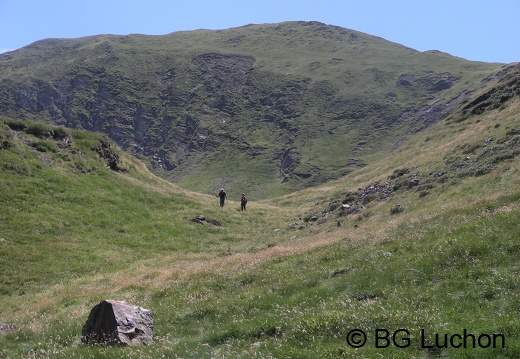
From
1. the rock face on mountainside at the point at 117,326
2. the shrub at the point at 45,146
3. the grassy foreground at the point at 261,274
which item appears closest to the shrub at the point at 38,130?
the shrub at the point at 45,146

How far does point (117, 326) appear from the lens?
1150 cm

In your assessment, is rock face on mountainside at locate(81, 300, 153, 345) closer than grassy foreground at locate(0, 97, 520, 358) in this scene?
No

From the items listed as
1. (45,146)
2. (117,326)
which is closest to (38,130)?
(45,146)

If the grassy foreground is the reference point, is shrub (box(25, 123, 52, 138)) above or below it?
above

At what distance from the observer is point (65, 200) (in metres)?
33.3

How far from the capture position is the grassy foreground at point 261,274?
10086 millimetres

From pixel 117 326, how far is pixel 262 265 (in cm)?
900

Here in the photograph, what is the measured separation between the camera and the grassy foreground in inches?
397

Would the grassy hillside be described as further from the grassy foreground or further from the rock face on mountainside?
the rock face on mountainside

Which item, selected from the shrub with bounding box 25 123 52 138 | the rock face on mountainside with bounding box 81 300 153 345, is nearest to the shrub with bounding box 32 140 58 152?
the shrub with bounding box 25 123 52 138

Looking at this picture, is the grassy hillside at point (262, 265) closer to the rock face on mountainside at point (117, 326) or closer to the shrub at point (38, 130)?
the shrub at point (38, 130)

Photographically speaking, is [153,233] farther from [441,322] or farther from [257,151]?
[257,151]

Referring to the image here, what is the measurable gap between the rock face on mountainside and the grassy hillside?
22.2 inches

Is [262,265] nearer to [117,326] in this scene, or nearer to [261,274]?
[261,274]
